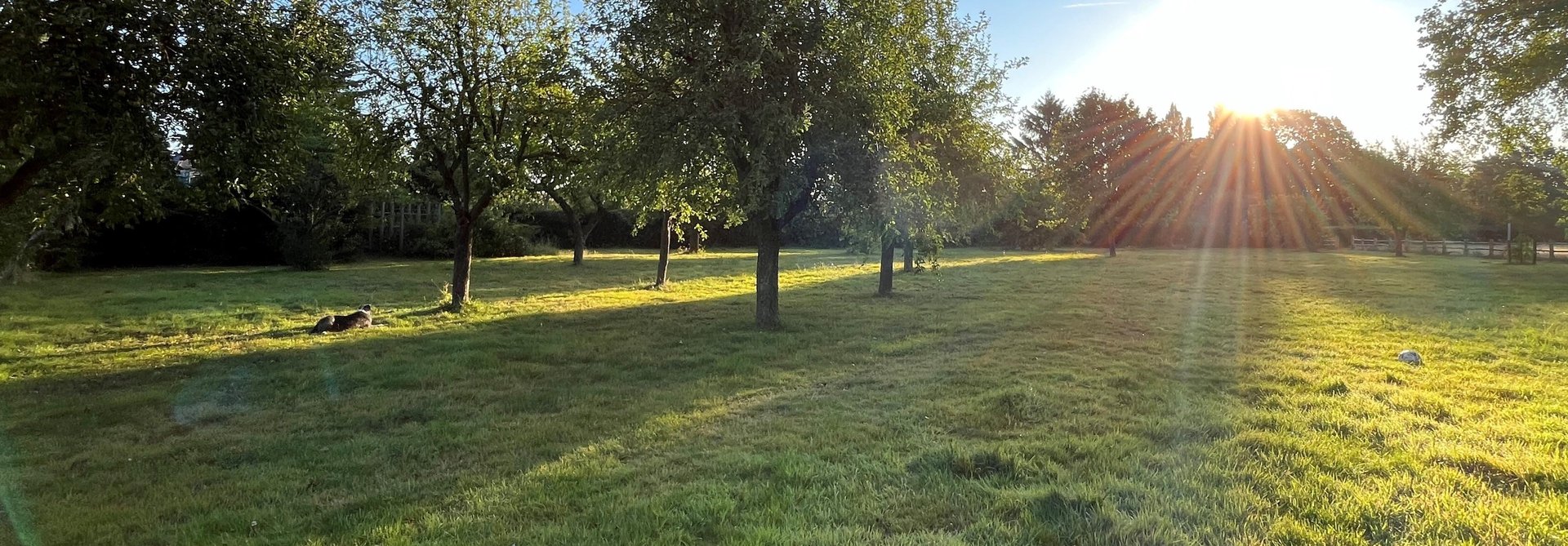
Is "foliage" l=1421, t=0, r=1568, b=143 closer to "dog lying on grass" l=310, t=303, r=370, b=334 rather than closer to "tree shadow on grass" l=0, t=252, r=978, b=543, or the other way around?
"tree shadow on grass" l=0, t=252, r=978, b=543

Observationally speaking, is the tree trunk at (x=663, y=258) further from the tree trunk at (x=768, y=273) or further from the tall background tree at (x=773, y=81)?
the tall background tree at (x=773, y=81)

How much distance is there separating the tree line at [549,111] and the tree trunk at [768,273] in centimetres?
5

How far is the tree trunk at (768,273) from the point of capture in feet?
34.8

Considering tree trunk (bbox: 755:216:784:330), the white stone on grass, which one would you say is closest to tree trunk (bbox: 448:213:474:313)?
tree trunk (bbox: 755:216:784:330)

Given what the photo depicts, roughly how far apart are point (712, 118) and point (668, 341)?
3.03 meters

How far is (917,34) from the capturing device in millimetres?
10102

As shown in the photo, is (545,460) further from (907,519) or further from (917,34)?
(917,34)

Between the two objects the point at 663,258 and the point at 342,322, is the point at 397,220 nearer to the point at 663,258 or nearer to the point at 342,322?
the point at 663,258

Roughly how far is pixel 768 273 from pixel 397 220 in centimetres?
2116

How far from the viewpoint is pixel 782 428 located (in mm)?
5336

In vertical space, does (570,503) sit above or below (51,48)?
below

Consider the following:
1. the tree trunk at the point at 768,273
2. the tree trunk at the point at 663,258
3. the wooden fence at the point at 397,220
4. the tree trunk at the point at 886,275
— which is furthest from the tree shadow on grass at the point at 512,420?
the wooden fence at the point at 397,220

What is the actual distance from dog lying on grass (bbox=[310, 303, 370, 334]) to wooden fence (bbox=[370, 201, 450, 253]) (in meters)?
16.5

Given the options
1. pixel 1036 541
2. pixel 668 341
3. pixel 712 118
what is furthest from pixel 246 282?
pixel 1036 541
